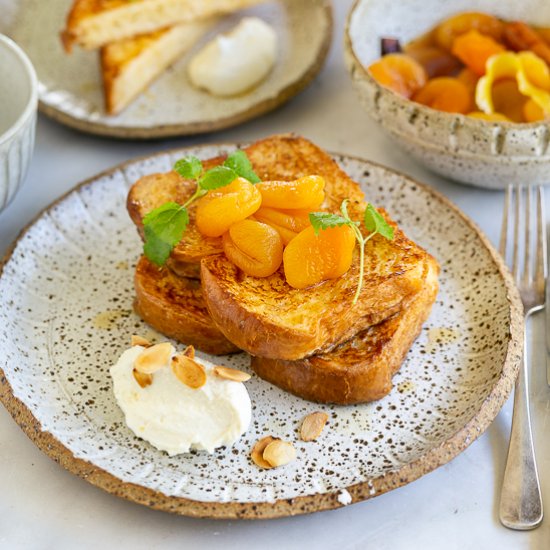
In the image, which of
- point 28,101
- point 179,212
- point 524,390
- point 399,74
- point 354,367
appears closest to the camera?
point 354,367

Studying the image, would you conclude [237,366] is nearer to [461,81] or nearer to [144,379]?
[144,379]

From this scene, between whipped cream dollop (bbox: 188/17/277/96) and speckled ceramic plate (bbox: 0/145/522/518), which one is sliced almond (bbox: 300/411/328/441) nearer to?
speckled ceramic plate (bbox: 0/145/522/518)

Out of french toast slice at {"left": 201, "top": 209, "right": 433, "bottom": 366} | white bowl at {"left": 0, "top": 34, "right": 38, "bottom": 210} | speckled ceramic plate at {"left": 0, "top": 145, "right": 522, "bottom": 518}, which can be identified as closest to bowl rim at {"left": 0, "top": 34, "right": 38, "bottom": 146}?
white bowl at {"left": 0, "top": 34, "right": 38, "bottom": 210}

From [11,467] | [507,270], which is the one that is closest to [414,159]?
[507,270]

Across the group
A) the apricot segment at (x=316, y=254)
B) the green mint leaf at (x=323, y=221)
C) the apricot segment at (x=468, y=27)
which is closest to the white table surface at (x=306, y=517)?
the apricot segment at (x=316, y=254)

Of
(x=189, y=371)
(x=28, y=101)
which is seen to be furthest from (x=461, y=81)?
(x=189, y=371)

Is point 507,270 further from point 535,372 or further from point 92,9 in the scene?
point 92,9
